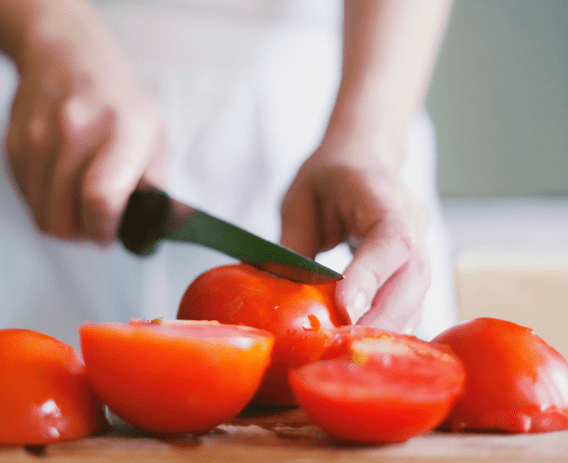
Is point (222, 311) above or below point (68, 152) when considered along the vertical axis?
below

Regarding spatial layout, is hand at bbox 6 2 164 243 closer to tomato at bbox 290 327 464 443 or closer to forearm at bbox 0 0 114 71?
forearm at bbox 0 0 114 71

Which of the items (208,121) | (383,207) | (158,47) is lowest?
(383,207)

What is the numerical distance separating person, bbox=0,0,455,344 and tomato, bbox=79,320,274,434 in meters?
0.19

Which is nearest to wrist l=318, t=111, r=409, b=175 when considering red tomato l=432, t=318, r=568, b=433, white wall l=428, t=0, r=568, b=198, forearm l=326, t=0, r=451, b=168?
forearm l=326, t=0, r=451, b=168

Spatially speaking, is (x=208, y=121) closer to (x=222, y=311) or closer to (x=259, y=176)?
(x=259, y=176)

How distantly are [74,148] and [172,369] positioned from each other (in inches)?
17.5

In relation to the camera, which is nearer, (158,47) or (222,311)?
(222,311)

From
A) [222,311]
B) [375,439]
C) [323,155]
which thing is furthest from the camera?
[323,155]

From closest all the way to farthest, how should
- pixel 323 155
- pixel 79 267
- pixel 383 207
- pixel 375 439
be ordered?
pixel 375 439 < pixel 383 207 < pixel 323 155 < pixel 79 267

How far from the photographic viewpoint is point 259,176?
102 centimetres

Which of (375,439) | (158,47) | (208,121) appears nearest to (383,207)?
(375,439)

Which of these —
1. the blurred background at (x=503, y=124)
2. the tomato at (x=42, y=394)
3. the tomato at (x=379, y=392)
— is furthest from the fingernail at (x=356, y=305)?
the blurred background at (x=503, y=124)

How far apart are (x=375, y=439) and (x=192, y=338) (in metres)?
0.14

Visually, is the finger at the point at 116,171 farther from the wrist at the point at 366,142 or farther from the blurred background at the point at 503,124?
the blurred background at the point at 503,124
